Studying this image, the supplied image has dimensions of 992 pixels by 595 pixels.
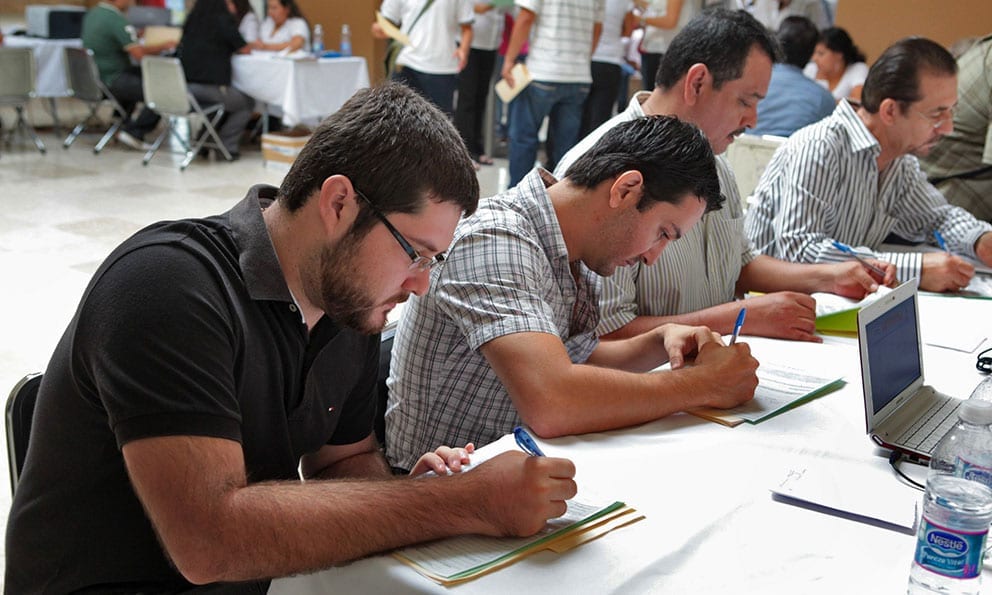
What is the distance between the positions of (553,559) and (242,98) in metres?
7.05

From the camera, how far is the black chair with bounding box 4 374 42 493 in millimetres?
1377

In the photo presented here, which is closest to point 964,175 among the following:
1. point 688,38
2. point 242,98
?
point 688,38

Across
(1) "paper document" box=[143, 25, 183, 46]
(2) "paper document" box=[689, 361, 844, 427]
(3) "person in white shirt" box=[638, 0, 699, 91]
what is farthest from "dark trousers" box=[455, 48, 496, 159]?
(2) "paper document" box=[689, 361, 844, 427]

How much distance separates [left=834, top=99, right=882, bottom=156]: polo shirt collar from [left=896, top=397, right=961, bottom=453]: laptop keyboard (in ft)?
4.41

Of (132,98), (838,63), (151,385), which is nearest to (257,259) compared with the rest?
(151,385)

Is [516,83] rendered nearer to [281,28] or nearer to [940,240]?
[940,240]

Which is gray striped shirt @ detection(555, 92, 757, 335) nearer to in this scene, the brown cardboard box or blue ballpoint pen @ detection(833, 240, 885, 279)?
blue ballpoint pen @ detection(833, 240, 885, 279)

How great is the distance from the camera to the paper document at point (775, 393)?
1618mm

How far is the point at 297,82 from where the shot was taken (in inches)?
281

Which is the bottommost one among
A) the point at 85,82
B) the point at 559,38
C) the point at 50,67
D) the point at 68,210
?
the point at 68,210

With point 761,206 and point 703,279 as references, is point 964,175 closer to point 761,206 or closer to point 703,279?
point 761,206

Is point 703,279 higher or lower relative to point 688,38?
lower

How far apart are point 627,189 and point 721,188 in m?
0.74

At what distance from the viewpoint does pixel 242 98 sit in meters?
7.61
